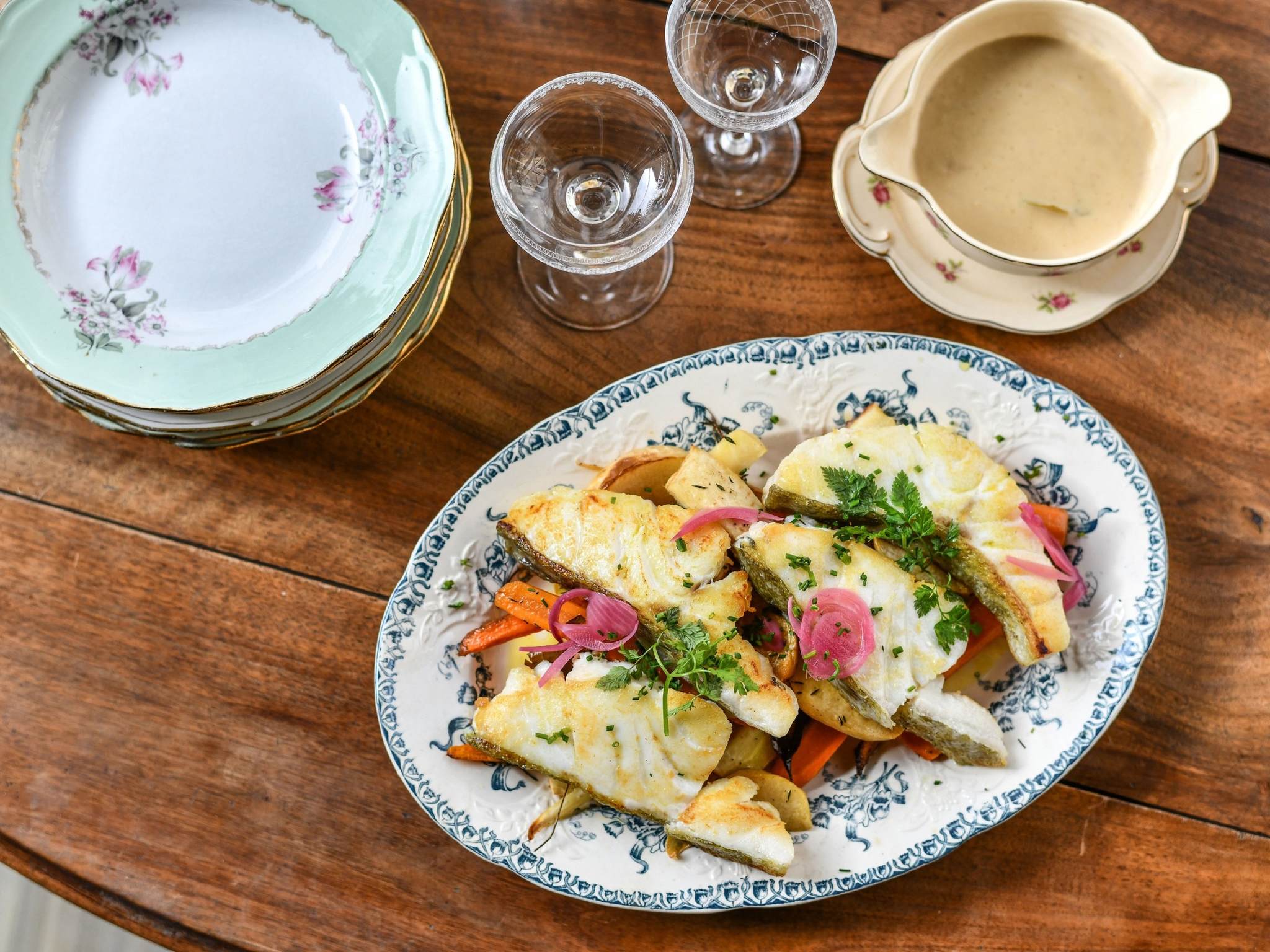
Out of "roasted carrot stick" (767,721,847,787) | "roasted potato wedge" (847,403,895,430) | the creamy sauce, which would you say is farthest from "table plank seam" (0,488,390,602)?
the creamy sauce

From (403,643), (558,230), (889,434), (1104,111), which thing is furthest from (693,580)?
(1104,111)

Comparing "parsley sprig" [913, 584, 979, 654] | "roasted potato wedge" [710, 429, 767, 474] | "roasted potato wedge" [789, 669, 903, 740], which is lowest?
"roasted potato wedge" [789, 669, 903, 740]

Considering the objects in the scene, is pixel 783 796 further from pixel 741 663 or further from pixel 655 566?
pixel 655 566

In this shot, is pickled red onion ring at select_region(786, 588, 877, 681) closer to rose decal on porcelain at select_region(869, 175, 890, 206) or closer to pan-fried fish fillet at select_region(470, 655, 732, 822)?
pan-fried fish fillet at select_region(470, 655, 732, 822)

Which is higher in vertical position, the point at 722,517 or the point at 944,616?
the point at 722,517

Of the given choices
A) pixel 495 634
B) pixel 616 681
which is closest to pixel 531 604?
pixel 495 634

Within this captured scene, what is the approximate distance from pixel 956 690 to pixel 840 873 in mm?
426

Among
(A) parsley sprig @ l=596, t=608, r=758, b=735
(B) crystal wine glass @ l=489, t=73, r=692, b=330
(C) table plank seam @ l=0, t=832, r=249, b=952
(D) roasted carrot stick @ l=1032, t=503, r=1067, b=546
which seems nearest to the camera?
(A) parsley sprig @ l=596, t=608, r=758, b=735

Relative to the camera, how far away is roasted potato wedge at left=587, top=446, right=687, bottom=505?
1853 mm

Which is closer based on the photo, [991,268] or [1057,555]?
[1057,555]

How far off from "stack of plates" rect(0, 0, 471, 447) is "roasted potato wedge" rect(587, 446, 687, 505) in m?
0.47

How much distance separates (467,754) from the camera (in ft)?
6.23

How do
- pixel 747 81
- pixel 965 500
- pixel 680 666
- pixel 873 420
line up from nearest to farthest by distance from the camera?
pixel 680 666 < pixel 965 500 < pixel 873 420 < pixel 747 81

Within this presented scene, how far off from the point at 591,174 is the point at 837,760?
127cm
